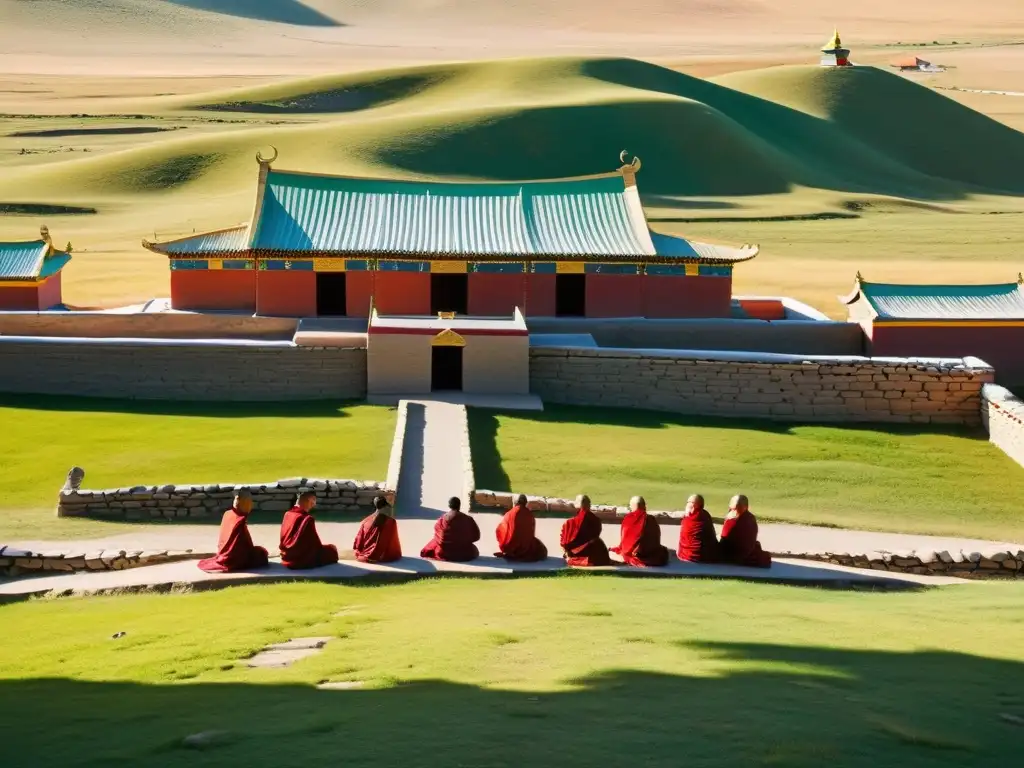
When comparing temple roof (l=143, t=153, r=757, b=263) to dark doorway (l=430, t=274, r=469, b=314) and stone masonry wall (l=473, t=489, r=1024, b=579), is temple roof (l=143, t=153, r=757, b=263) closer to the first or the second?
dark doorway (l=430, t=274, r=469, b=314)

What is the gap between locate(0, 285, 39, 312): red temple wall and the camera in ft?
125

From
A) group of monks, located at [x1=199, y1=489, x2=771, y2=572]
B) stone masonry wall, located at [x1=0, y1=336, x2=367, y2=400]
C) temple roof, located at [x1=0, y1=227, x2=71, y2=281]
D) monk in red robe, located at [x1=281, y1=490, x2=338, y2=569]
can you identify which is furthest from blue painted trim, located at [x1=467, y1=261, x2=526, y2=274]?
monk in red robe, located at [x1=281, y1=490, x2=338, y2=569]

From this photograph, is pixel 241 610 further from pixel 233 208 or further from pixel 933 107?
pixel 933 107

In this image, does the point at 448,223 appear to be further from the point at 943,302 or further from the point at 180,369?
the point at 943,302

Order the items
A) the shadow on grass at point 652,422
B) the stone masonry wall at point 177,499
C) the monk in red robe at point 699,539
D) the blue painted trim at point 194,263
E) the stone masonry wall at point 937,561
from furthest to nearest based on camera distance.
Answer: the blue painted trim at point 194,263
the shadow on grass at point 652,422
the stone masonry wall at point 177,499
the stone masonry wall at point 937,561
the monk in red robe at point 699,539

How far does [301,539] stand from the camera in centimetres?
1666

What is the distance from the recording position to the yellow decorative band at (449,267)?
1430 inches

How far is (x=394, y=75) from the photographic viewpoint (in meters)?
113

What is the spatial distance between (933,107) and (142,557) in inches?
4143

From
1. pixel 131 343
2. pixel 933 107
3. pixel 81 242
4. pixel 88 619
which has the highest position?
pixel 933 107

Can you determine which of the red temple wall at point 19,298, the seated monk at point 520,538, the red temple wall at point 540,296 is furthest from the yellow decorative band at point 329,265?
the seated monk at point 520,538

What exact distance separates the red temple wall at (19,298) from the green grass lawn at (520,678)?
2354 centimetres

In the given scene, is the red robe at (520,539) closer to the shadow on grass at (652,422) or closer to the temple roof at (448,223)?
the shadow on grass at (652,422)

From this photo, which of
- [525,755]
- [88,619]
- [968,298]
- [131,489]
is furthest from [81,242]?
[525,755]
